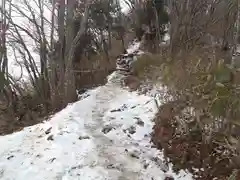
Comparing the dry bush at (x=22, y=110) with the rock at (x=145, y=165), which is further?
the dry bush at (x=22, y=110)

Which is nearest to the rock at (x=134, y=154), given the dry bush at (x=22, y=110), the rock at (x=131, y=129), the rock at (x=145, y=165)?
the rock at (x=145, y=165)

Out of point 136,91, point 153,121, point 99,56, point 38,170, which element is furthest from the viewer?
point 99,56

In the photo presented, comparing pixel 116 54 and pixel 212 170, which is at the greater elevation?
pixel 116 54

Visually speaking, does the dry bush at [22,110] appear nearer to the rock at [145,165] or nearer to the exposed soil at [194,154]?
the exposed soil at [194,154]

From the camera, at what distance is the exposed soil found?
5262 mm

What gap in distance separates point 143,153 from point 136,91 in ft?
13.2

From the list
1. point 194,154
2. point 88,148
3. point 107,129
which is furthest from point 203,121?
point 107,129

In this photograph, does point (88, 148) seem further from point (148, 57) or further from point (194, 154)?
point (148, 57)

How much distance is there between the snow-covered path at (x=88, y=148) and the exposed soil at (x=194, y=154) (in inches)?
7.1

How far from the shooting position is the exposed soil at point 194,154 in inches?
207

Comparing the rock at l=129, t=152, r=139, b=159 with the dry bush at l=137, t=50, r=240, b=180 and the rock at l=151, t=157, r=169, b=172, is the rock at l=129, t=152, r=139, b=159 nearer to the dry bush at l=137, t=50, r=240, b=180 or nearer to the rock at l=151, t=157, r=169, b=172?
the rock at l=151, t=157, r=169, b=172

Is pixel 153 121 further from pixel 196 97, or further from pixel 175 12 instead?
pixel 175 12

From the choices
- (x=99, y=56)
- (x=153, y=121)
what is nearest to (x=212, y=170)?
(x=153, y=121)

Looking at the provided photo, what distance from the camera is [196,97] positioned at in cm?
599
